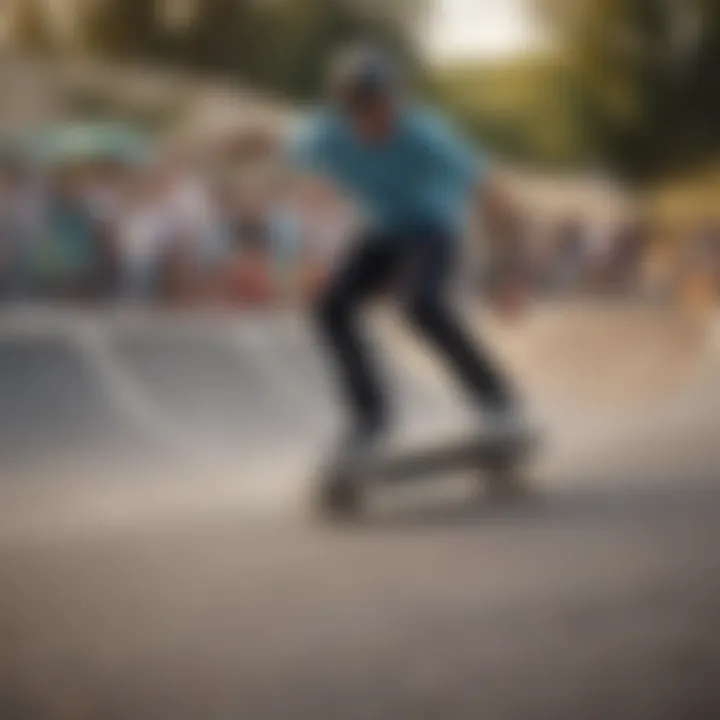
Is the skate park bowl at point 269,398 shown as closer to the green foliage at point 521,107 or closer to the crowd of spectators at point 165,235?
the crowd of spectators at point 165,235

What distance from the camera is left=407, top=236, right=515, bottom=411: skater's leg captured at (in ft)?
4.67

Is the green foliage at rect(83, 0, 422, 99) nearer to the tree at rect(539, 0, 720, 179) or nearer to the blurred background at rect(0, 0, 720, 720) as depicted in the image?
the blurred background at rect(0, 0, 720, 720)

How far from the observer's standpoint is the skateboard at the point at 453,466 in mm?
1418

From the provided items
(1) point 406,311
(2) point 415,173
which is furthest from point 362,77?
(1) point 406,311

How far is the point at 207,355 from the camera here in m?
1.41

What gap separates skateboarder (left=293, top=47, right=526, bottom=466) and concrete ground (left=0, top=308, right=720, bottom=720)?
0.10ft

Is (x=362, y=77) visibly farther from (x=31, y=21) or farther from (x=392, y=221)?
(x=31, y=21)

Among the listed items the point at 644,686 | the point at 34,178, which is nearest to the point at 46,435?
the point at 34,178

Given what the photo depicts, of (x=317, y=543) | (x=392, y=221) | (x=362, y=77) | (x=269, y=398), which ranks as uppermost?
(x=362, y=77)

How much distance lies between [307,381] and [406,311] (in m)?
0.12

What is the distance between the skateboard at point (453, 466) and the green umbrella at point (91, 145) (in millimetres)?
370

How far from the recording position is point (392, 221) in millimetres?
1424

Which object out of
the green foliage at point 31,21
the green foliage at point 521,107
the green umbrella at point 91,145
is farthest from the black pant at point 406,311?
the green foliage at point 31,21

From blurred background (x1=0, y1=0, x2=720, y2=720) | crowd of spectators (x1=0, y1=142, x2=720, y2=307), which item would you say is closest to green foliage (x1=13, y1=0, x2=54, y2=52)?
blurred background (x1=0, y1=0, x2=720, y2=720)
